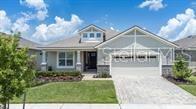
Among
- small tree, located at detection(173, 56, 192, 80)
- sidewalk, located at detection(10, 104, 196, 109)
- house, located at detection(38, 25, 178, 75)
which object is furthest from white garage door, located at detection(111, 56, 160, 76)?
sidewalk, located at detection(10, 104, 196, 109)

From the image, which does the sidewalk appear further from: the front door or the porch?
the front door

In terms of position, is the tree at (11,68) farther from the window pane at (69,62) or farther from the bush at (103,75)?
the window pane at (69,62)

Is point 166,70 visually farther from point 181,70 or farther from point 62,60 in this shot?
point 62,60

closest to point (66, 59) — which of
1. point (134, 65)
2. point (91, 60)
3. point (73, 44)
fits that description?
point (73, 44)

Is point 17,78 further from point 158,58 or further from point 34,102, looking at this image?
point 158,58

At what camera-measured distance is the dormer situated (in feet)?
102

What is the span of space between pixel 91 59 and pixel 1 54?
85.9 ft

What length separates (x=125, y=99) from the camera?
14.4 meters

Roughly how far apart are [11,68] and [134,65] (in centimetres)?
1996

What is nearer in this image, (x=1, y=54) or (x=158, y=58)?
(x=1, y=54)

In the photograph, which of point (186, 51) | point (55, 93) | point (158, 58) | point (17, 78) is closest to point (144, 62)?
point (158, 58)

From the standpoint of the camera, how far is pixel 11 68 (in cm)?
900

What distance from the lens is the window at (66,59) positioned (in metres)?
30.8

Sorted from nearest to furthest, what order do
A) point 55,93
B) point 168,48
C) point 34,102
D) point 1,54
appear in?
point 1,54
point 34,102
point 55,93
point 168,48
